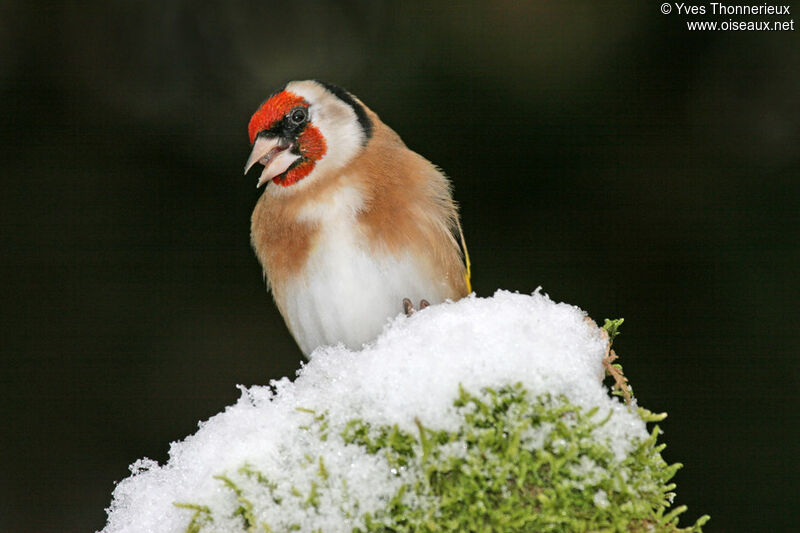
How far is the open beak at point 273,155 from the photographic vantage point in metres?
1.96

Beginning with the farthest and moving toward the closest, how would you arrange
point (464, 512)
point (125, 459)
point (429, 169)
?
1. point (125, 459)
2. point (429, 169)
3. point (464, 512)

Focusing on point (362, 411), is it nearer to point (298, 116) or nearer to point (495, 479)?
point (495, 479)

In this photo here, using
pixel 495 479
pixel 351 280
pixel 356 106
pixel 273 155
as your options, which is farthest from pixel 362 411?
pixel 356 106

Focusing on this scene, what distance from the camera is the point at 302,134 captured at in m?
2.01

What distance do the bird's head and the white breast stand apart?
0.12 meters

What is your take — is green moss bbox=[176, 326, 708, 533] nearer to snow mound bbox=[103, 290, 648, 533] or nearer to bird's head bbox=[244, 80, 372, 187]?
snow mound bbox=[103, 290, 648, 533]

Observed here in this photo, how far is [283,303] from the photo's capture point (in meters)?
2.10

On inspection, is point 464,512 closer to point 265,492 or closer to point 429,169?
point 265,492

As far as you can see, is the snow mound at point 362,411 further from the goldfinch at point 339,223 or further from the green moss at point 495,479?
the goldfinch at point 339,223

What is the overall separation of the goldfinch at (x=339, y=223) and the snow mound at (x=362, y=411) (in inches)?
25.0

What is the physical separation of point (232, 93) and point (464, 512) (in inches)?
87.4

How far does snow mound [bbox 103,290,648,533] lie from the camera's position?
1146 millimetres

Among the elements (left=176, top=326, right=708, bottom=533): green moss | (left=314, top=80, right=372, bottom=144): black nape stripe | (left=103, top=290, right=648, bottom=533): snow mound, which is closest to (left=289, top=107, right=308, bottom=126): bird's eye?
(left=314, top=80, right=372, bottom=144): black nape stripe

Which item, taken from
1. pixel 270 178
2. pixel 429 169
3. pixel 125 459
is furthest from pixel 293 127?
pixel 125 459
